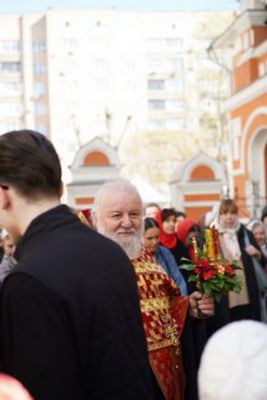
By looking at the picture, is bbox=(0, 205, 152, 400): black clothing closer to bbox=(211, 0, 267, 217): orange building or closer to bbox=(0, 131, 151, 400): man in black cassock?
bbox=(0, 131, 151, 400): man in black cassock

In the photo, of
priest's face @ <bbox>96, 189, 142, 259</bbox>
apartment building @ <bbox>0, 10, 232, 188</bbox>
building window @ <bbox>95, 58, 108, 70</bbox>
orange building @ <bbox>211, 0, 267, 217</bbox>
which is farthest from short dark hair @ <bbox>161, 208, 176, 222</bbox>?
building window @ <bbox>95, 58, 108, 70</bbox>

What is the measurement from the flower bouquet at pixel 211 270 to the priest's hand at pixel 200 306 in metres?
0.16

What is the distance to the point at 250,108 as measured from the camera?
2712 cm

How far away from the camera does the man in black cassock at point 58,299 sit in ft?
8.87

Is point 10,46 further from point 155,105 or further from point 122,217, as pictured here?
point 122,217

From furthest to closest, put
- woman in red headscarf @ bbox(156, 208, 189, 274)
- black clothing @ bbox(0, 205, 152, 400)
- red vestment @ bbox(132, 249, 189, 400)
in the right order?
woman in red headscarf @ bbox(156, 208, 189, 274)
red vestment @ bbox(132, 249, 189, 400)
black clothing @ bbox(0, 205, 152, 400)

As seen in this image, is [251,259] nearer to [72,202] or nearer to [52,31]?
[72,202]

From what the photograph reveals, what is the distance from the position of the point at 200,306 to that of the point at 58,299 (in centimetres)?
260

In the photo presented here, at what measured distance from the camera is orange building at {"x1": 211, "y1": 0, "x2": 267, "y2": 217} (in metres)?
26.6

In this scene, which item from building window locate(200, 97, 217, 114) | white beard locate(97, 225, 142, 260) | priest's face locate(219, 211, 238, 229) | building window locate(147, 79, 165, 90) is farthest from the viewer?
building window locate(147, 79, 165, 90)

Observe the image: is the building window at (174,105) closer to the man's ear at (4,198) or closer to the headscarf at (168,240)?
the headscarf at (168,240)

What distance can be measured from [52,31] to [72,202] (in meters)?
61.3

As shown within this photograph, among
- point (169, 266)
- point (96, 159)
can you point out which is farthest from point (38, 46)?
point (169, 266)

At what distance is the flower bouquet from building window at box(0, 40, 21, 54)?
82.6m
